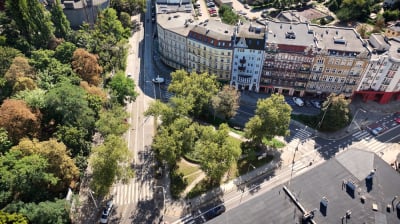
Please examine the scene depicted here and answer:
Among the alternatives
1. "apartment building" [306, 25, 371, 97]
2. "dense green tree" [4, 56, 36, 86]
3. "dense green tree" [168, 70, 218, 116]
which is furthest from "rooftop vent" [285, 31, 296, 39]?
"dense green tree" [4, 56, 36, 86]

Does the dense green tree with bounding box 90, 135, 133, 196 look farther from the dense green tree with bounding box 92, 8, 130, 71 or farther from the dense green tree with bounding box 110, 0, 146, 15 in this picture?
the dense green tree with bounding box 110, 0, 146, 15

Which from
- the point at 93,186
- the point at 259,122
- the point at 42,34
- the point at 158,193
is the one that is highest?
the point at 42,34

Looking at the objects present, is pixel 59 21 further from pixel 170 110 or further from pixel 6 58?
pixel 170 110

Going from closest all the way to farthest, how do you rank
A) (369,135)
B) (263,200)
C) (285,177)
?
(263,200) → (285,177) → (369,135)

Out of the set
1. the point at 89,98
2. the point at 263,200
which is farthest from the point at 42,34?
the point at 263,200

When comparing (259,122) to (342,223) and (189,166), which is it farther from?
(342,223)
